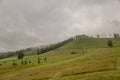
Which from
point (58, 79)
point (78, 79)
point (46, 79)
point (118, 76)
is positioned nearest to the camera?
point (118, 76)

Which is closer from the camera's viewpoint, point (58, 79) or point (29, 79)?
point (58, 79)

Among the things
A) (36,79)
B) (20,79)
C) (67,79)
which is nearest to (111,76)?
(67,79)

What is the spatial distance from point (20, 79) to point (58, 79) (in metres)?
20.8

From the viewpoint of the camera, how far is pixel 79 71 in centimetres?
7006

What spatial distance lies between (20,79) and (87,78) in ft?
97.9

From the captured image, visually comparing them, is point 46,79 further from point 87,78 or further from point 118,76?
point 118,76

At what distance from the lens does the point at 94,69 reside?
7025 cm

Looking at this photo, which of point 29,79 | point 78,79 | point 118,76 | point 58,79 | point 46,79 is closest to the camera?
point 118,76

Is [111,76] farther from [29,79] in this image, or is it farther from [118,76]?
[29,79]

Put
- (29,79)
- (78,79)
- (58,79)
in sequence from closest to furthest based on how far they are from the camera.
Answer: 1. (78,79)
2. (58,79)
3. (29,79)

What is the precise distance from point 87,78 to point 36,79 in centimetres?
2130

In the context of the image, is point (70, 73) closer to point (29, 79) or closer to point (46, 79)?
point (46, 79)

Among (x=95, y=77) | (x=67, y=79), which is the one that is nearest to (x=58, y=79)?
(x=67, y=79)

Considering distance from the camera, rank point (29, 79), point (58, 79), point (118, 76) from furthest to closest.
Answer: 1. point (29, 79)
2. point (58, 79)
3. point (118, 76)
